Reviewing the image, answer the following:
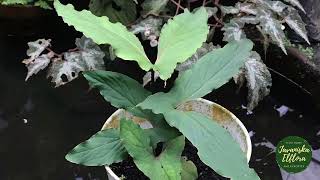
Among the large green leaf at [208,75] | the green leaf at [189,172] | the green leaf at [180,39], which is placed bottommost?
the green leaf at [189,172]

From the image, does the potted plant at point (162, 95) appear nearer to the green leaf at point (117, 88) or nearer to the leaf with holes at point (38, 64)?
the green leaf at point (117, 88)

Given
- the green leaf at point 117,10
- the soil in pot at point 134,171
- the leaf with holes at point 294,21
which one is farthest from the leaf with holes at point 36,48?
the leaf with holes at point 294,21

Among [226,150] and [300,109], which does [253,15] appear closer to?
[300,109]

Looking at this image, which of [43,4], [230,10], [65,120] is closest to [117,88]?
[230,10]

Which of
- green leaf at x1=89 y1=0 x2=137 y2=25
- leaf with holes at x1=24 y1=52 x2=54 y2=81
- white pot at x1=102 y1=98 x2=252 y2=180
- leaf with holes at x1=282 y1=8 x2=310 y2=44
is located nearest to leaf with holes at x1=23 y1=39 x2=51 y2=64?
leaf with holes at x1=24 y1=52 x2=54 y2=81

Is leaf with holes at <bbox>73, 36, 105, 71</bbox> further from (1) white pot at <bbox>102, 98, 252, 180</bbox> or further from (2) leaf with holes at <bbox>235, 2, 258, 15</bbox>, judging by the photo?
(2) leaf with holes at <bbox>235, 2, 258, 15</bbox>

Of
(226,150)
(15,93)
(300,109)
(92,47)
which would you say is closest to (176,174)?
(226,150)
